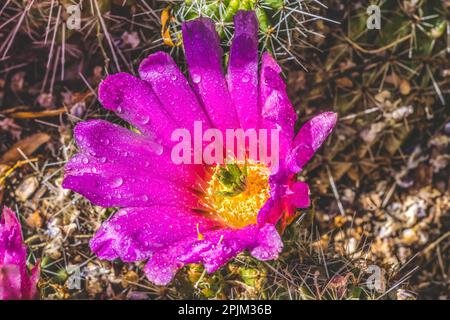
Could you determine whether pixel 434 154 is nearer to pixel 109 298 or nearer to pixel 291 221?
pixel 291 221

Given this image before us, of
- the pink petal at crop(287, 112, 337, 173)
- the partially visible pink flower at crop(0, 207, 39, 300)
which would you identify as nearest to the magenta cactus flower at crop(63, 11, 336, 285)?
the pink petal at crop(287, 112, 337, 173)

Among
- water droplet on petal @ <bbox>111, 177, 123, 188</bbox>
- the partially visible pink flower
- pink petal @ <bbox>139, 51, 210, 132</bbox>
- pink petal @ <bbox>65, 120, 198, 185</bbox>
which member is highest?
pink petal @ <bbox>139, 51, 210, 132</bbox>

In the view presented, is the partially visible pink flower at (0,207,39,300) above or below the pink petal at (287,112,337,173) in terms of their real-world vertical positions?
below

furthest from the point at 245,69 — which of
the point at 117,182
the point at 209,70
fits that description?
the point at 117,182

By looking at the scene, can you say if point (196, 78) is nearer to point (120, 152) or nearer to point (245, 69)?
point (245, 69)

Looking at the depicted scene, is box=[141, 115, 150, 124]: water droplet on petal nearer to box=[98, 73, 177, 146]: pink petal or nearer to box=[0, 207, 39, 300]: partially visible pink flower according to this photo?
box=[98, 73, 177, 146]: pink petal
